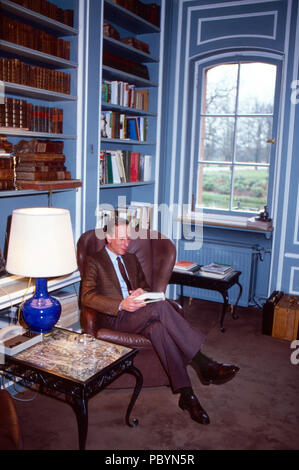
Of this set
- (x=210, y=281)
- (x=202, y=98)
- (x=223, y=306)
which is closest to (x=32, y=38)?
(x=202, y=98)

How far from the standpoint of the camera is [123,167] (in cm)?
409

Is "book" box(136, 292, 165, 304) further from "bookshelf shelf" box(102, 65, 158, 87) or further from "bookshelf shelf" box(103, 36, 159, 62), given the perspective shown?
"bookshelf shelf" box(103, 36, 159, 62)

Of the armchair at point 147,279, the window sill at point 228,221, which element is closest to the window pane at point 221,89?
the window sill at point 228,221

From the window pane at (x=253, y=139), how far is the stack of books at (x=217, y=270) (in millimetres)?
1215

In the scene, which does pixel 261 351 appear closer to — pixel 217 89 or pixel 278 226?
pixel 278 226

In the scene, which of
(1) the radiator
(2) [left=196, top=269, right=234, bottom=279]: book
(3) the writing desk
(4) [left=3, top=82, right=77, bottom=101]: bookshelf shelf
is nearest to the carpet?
(3) the writing desk

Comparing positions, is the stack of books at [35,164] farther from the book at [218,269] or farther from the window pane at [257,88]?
the window pane at [257,88]

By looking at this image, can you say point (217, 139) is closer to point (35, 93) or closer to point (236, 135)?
point (236, 135)

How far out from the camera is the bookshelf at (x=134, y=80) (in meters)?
3.83

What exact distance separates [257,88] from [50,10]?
2.34 m

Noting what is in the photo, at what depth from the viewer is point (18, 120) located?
289 centimetres

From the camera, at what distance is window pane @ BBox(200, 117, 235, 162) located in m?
4.76
